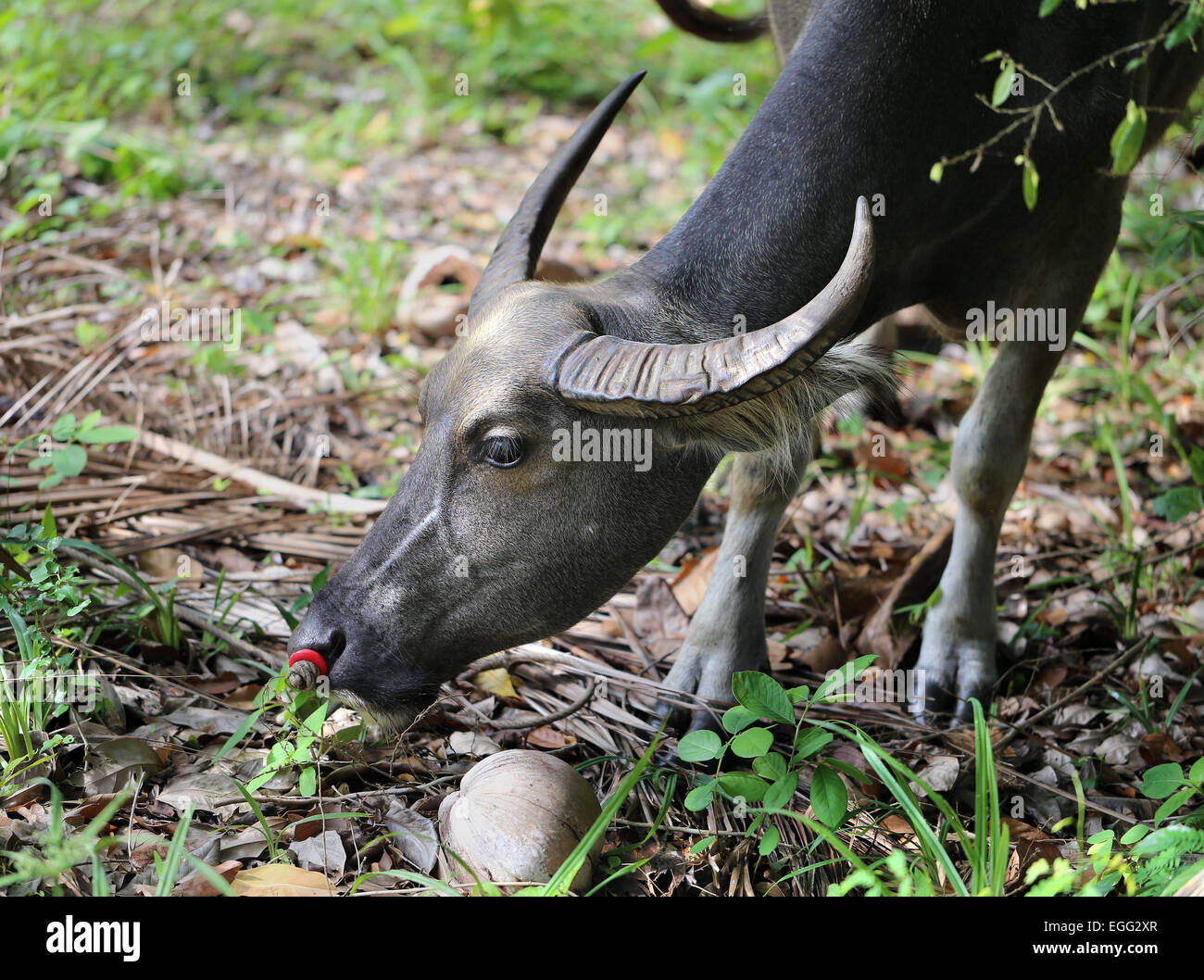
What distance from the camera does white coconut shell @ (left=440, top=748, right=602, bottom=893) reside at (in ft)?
9.96

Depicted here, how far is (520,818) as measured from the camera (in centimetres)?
309

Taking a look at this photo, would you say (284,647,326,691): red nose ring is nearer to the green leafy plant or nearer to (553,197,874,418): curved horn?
(553,197,874,418): curved horn

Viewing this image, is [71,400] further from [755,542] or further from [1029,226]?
[1029,226]

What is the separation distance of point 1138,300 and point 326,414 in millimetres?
5714

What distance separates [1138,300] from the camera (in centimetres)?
801

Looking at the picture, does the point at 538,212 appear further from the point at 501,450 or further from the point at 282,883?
the point at 282,883

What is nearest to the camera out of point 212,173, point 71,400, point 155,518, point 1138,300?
point 155,518

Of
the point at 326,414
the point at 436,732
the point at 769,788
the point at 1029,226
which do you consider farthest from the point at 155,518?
the point at 1029,226

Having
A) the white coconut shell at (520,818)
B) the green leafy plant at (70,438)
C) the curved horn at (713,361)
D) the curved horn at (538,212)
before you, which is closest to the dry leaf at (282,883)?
the white coconut shell at (520,818)

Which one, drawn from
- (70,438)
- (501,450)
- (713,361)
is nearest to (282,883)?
(501,450)

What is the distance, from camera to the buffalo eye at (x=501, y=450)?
11.4ft

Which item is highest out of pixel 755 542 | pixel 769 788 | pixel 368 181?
pixel 368 181

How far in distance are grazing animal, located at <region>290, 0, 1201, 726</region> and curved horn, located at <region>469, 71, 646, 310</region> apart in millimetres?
11

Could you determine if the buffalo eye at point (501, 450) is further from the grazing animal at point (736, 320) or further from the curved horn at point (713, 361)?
the curved horn at point (713, 361)
